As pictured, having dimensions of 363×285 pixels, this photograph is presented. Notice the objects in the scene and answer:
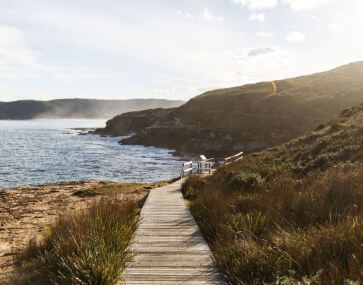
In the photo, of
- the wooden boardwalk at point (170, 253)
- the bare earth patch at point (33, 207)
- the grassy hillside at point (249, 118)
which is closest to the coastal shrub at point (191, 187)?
the bare earth patch at point (33, 207)

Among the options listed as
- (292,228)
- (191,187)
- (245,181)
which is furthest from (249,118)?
(292,228)

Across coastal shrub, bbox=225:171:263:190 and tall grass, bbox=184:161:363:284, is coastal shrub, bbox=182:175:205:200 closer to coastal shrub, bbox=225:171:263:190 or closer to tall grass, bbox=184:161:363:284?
coastal shrub, bbox=225:171:263:190

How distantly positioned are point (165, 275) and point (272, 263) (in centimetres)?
167

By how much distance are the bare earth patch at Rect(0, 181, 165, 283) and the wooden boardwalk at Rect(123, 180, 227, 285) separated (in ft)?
7.18

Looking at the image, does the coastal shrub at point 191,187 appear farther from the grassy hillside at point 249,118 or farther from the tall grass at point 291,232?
the grassy hillside at point 249,118

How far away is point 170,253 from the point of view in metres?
7.61

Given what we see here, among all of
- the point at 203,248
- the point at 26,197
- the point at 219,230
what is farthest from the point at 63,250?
the point at 26,197

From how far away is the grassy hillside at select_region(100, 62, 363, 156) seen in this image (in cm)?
6644

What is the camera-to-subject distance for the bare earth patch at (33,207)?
507 inches

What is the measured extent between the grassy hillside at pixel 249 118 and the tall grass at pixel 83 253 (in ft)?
173

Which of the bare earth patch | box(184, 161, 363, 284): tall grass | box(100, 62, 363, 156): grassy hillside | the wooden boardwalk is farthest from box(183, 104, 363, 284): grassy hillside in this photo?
box(100, 62, 363, 156): grassy hillside

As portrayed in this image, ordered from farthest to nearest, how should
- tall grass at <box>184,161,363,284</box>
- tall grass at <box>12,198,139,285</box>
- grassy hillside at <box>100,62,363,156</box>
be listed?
grassy hillside at <box>100,62,363,156</box>
tall grass at <box>12,198,139,285</box>
tall grass at <box>184,161,363,284</box>

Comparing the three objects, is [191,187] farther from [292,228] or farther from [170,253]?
[292,228]

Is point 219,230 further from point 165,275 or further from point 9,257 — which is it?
point 9,257
